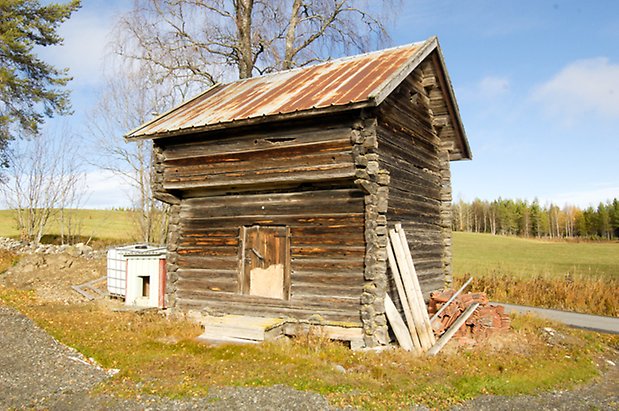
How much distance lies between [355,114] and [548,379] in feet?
20.8

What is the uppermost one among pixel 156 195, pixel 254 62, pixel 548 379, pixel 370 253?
pixel 254 62

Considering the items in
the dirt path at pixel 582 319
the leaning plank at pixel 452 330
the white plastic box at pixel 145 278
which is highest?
the white plastic box at pixel 145 278

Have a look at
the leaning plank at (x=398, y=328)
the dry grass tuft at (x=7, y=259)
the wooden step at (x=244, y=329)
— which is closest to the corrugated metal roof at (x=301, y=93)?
the leaning plank at (x=398, y=328)

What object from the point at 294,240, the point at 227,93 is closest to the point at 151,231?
the point at 227,93

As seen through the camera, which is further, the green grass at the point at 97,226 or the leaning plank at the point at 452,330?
the green grass at the point at 97,226

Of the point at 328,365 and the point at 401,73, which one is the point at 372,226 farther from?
the point at 401,73

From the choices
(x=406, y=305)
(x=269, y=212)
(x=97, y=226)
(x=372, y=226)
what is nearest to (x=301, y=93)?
(x=269, y=212)

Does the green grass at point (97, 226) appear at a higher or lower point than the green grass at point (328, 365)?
higher

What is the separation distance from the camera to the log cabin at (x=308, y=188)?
34.7 feet

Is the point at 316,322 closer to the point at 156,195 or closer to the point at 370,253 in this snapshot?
the point at 370,253

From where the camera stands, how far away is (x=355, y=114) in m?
10.5

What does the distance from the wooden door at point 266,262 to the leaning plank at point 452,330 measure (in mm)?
3579

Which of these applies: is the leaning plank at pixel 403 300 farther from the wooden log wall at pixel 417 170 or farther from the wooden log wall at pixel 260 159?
the wooden log wall at pixel 260 159

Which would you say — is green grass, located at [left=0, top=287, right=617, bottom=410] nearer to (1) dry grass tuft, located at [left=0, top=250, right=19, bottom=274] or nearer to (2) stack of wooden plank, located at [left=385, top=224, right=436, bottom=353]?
(2) stack of wooden plank, located at [left=385, top=224, right=436, bottom=353]
